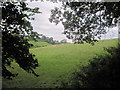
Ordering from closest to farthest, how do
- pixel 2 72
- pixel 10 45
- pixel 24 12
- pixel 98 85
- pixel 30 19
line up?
pixel 98 85
pixel 2 72
pixel 10 45
pixel 24 12
pixel 30 19

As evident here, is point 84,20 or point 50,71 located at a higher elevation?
point 84,20

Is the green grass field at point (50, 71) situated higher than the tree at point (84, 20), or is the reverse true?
the tree at point (84, 20)

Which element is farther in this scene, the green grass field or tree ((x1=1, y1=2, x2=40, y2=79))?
the green grass field

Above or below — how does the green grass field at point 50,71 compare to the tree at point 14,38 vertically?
below

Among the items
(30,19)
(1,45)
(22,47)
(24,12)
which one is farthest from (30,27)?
(1,45)

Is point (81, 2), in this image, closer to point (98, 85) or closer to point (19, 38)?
point (19, 38)

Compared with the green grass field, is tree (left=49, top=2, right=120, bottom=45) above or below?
above

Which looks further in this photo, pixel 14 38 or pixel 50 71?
pixel 50 71

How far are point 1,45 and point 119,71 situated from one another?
5693 millimetres

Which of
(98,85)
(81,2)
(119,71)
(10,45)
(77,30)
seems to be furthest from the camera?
(77,30)

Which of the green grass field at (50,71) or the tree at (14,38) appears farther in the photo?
the green grass field at (50,71)

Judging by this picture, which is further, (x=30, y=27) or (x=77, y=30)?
(x=77, y=30)

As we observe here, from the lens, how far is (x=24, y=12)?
20.0 feet

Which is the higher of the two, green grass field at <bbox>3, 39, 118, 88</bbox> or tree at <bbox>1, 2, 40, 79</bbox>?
tree at <bbox>1, 2, 40, 79</bbox>
